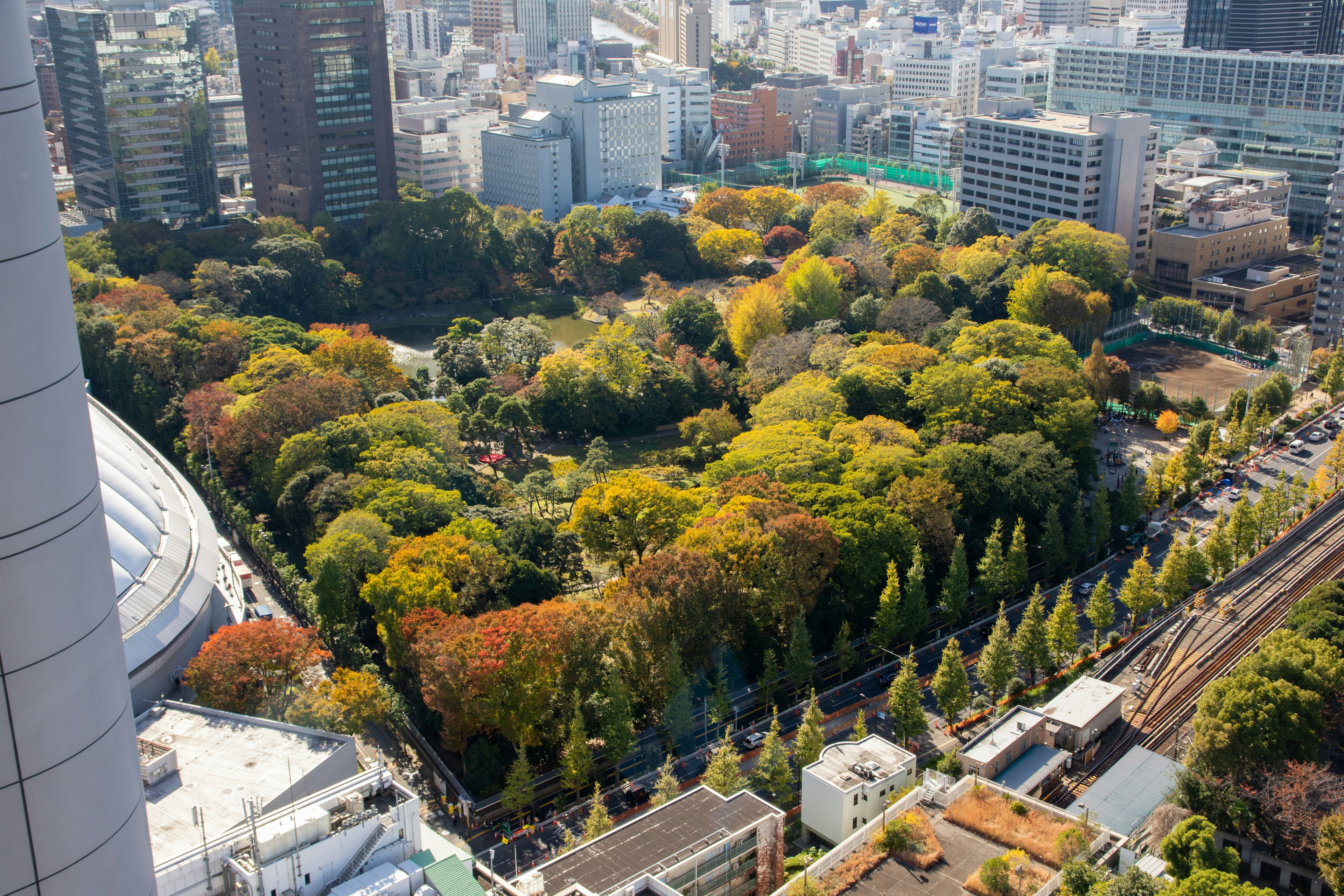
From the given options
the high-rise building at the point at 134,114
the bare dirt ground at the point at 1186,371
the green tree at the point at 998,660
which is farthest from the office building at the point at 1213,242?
the high-rise building at the point at 134,114

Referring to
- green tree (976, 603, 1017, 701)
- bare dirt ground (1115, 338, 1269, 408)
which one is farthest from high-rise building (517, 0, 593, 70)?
green tree (976, 603, 1017, 701)

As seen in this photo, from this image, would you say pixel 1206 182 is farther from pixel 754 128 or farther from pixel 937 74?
pixel 937 74

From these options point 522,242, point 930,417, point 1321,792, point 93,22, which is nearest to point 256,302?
point 522,242

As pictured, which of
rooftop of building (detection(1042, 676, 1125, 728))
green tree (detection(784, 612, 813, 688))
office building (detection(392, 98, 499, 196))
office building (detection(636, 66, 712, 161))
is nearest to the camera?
rooftop of building (detection(1042, 676, 1125, 728))

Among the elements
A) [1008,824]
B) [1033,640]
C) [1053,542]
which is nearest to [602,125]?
[1053,542]

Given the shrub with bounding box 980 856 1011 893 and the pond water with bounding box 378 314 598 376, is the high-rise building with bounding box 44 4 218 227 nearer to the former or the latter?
the pond water with bounding box 378 314 598 376

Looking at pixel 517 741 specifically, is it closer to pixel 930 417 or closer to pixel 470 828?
pixel 470 828

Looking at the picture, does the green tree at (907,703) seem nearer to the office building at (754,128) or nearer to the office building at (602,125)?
the office building at (602,125)
